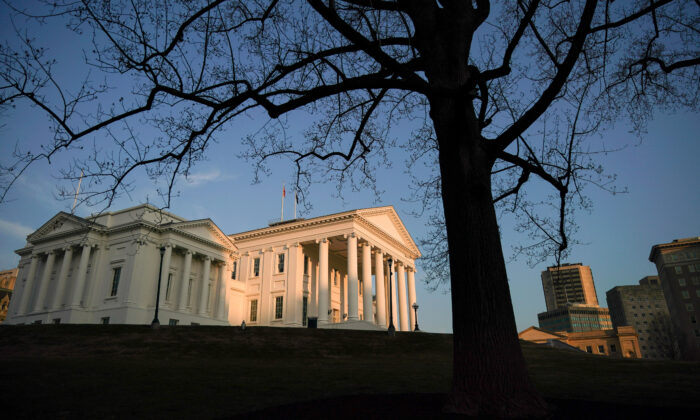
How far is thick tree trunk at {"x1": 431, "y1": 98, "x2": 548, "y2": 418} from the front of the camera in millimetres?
5176

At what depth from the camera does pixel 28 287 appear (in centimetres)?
4481

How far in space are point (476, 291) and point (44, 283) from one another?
5021 cm

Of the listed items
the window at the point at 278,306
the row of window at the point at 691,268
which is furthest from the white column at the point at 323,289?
the row of window at the point at 691,268

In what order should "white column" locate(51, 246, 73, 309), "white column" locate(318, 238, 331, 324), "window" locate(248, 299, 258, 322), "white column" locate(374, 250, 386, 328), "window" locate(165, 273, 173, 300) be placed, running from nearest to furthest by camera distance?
"white column" locate(51, 246, 73, 309) < "white column" locate(318, 238, 331, 324) < "window" locate(165, 273, 173, 300) < "white column" locate(374, 250, 386, 328) < "window" locate(248, 299, 258, 322)

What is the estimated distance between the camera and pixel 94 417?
696 cm

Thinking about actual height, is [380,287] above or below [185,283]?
above

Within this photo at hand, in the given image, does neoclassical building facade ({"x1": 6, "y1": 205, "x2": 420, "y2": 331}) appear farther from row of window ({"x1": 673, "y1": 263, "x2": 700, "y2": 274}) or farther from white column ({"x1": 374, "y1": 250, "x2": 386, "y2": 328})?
row of window ({"x1": 673, "y1": 263, "x2": 700, "y2": 274})

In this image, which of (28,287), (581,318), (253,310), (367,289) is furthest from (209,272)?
(581,318)

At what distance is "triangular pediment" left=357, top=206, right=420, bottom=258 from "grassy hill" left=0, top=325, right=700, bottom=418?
24.9 metres

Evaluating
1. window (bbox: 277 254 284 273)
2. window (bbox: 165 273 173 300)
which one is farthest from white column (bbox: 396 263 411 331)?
window (bbox: 165 273 173 300)

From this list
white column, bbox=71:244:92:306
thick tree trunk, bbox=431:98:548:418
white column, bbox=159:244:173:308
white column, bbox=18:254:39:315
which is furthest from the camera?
white column, bbox=18:254:39:315

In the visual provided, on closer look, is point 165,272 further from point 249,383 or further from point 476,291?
point 476,291

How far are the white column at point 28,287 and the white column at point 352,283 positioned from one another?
113ft

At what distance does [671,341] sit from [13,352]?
101573mm
